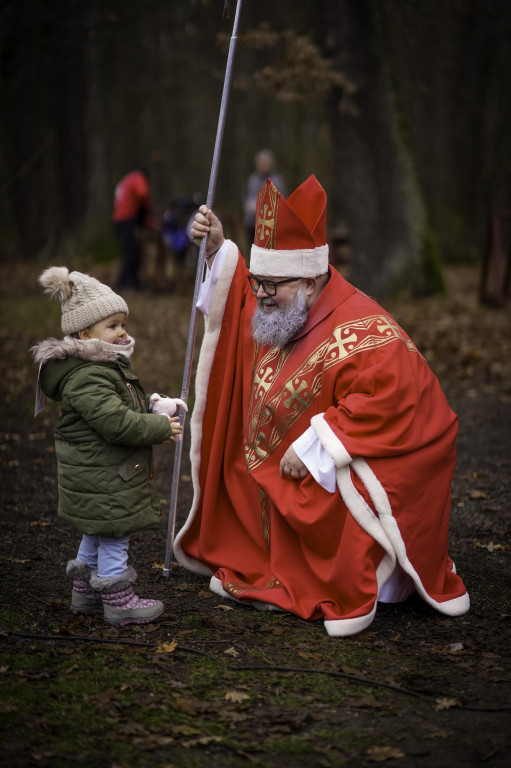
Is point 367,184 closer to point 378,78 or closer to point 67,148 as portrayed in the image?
point 378,78

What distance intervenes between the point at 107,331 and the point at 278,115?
20725 millimetres

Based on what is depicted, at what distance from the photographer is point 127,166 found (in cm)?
2233

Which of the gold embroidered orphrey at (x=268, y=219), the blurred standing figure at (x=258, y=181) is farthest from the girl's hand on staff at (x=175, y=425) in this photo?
the blurred standing figure at (x=258, y=181)

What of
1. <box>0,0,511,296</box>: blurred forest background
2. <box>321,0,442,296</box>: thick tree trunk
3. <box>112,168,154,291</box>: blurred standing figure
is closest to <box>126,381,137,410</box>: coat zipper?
<box>0,0,511,296</box>: blurred forest background

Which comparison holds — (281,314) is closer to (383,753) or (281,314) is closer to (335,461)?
(335,461)

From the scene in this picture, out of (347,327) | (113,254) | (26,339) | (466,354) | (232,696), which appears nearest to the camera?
(232,696)

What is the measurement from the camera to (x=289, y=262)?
14.8 ft

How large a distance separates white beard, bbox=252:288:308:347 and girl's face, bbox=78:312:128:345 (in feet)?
2.44

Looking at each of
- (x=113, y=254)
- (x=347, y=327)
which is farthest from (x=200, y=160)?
(x=347, y=327)

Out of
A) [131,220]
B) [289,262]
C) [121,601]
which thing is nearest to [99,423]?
[121,601]

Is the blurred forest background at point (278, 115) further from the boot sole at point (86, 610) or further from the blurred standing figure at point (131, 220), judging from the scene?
the boot sole at point (86, 610)

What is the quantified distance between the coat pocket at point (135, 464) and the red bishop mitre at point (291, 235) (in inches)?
42.6

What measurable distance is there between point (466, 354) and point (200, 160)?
1586 cm

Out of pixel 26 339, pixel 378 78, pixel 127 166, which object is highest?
pixel 378 78
